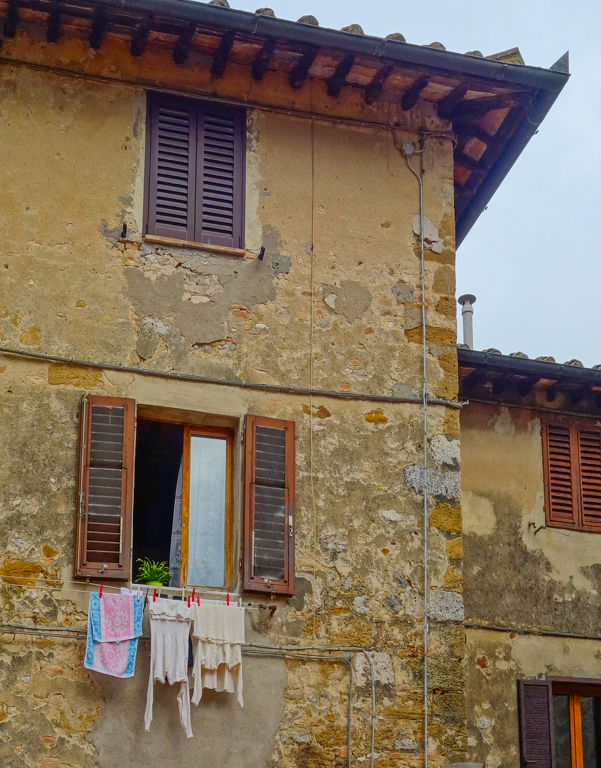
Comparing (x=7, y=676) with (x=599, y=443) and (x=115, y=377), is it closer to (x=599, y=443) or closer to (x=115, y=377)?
(x=115, y=377)

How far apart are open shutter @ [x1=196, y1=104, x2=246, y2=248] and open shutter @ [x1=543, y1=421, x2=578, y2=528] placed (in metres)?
4.00

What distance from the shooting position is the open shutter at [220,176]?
9883 mm

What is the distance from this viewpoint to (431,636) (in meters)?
9.23

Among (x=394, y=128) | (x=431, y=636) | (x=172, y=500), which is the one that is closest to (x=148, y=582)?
(x=172, y=500)

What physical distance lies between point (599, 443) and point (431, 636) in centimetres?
377

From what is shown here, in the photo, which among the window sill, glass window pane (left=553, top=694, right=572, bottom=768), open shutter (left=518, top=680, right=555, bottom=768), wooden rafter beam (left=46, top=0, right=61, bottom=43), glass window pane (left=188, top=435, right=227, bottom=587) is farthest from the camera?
glass window pane (left=553, top=694, right=572, bottom=768)

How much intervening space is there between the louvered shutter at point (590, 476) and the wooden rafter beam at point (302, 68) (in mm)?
4475

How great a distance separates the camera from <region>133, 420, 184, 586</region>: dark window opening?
9055mm

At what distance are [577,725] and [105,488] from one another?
5222 millimetres

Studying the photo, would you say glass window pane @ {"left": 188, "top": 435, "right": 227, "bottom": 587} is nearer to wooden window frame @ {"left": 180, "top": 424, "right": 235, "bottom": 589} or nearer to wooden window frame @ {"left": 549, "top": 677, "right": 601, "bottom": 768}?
wooden window frame @ {"left": 180, "top": 424, "right": 235, "bottom": 589}

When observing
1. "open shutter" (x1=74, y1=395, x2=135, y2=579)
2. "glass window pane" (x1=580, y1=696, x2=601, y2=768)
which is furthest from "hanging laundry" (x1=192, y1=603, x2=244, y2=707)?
"glass window pane" (x1=580, y1=696, x2=601, y2=768)

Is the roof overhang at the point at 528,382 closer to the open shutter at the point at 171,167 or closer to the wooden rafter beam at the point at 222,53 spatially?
the open shutter at the point at 171,167

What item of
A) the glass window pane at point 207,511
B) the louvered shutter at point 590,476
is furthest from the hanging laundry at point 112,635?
the louvered shutter at point 590,476

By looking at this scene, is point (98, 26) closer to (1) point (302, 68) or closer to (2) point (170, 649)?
(1) point (302, 68)
